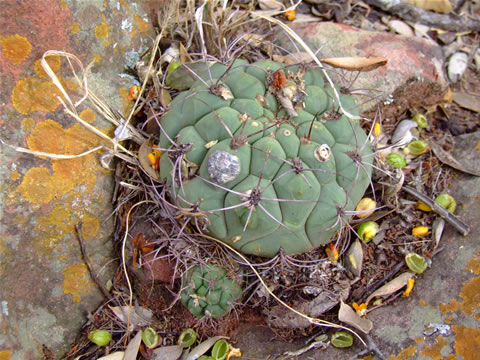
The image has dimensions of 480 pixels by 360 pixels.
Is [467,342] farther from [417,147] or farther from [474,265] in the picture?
[417,147]

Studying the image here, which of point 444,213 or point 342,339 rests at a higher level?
point 444,213

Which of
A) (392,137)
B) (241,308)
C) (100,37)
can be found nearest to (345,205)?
(241,308)

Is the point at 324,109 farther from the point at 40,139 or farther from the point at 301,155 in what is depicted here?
the point at 40,139

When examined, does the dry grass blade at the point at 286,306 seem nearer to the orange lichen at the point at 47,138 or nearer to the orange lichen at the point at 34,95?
the orange lichen at the point at 47,138

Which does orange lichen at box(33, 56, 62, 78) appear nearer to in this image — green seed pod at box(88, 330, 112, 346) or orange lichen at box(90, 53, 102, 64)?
orange lichen at box(90, 53, 102, 64)

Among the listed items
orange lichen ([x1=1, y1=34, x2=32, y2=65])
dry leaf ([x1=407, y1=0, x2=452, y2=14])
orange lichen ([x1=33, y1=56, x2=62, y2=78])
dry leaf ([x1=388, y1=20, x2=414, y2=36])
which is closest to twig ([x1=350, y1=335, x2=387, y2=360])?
orange lichen ([x1=33, y1=56, x2=62, y2=78])

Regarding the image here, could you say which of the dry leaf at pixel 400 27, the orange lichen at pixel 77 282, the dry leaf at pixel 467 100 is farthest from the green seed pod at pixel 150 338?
the dry leaf at pixel 400 27

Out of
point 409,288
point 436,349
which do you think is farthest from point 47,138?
point 436,349
